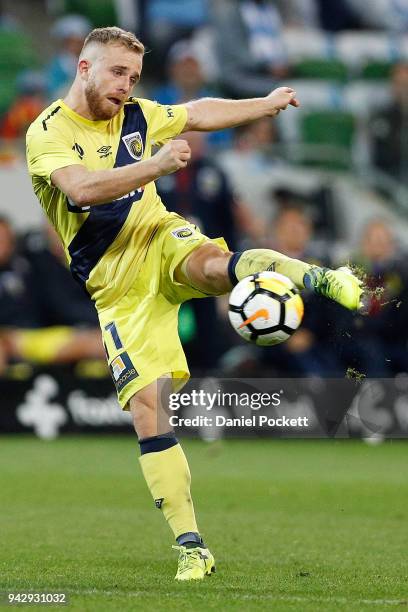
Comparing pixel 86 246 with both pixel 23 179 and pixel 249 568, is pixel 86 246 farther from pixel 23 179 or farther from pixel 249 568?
pixel 23 179

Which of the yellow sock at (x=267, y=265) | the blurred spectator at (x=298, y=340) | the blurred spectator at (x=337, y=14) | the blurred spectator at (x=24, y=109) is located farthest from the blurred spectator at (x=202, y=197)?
the yellow sock at (x=267, y=265)

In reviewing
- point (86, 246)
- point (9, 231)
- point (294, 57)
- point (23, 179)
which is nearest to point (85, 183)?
point (86, 246)

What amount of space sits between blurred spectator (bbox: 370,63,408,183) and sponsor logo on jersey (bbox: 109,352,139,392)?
37.2 feet

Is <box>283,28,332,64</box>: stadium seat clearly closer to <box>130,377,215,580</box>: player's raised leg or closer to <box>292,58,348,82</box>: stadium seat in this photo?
<box>292,58,348,82</box>: stadium seat

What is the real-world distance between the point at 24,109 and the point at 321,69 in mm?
5021

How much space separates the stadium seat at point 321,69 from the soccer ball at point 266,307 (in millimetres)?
13221

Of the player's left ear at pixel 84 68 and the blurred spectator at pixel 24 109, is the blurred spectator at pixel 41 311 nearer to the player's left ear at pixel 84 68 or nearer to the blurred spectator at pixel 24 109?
the blurred spectator at pixel 24 109

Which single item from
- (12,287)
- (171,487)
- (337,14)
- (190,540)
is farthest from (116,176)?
(337,14)

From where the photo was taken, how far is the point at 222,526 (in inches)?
327

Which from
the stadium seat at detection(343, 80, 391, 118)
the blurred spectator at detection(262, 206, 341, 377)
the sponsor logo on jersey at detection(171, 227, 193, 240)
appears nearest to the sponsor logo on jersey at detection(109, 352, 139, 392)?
the sponsor logo on jersey at detection(171, 227, 193, 240)

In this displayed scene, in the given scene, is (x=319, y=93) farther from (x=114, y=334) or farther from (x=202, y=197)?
(x=114, y=334)

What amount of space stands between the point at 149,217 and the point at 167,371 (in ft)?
2.82

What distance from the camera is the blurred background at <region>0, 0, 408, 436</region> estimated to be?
1417 centimetres

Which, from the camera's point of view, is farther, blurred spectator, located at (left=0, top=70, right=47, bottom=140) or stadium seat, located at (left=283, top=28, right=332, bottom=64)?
stadium seat, located at (left=283, top=28, right=332, bottom=64)
